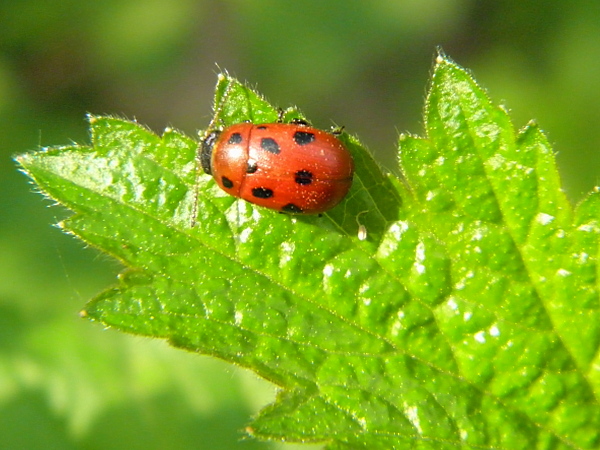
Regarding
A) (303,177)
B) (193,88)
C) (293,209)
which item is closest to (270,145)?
(303,177)

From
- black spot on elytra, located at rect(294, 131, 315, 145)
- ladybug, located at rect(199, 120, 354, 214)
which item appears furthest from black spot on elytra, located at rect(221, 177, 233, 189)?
black spot on elytra, located at rect(294, 131, 315, 145)

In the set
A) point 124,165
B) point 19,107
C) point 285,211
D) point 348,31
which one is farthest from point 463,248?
point 19,107

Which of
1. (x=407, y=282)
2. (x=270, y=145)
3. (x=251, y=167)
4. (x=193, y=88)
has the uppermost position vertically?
(x=193, y=88)

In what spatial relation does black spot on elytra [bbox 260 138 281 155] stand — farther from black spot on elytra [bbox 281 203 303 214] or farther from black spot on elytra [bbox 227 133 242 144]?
black spot on elytra [bbox 281 203 303 214]

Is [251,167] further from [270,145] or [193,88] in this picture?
[193,88]

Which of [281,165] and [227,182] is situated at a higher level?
[281,165]

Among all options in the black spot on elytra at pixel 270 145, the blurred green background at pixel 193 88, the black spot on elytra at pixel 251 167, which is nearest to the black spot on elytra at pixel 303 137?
the black spot on elytra at pixel 270 145

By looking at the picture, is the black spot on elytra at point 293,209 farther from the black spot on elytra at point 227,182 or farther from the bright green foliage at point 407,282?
the black spot on elytra at point 227,182
